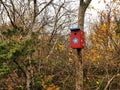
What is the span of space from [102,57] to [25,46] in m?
3.14

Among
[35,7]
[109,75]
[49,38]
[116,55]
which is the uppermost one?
[35,7]

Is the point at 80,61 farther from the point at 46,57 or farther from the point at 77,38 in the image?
the point at 46,57

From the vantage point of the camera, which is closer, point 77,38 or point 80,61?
point 80,61

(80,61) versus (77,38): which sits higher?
(77,38)

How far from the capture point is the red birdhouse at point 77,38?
21.7ft

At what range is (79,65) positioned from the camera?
261 inches

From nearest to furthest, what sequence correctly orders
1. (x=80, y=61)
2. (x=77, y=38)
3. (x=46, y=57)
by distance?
(x=80, y=61)
(x=77, y=38)
(x=46, y=57)

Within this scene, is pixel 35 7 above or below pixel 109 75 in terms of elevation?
above

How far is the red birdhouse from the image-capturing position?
6.63 metres

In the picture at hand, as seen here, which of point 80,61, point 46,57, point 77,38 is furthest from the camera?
point 46,57

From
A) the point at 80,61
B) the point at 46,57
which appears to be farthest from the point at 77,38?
the point at 46,57

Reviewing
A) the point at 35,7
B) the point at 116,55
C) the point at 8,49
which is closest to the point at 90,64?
the point at 116,55

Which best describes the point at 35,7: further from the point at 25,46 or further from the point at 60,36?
the point at 60,36

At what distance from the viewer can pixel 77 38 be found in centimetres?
677
